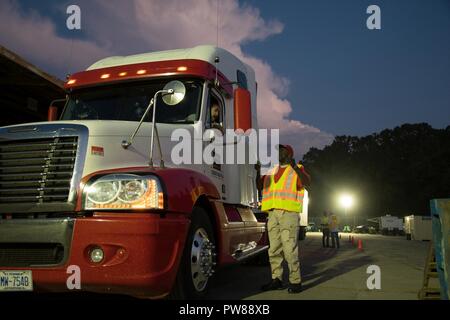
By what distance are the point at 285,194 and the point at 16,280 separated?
3308 mm

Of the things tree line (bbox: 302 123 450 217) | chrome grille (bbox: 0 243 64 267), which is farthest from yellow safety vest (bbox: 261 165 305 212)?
tree line (bbox: 302 123 450 217)

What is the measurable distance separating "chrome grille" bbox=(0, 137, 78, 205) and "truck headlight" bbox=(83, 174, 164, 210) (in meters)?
0.26

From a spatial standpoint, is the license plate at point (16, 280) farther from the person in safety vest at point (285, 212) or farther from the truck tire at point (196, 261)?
the person in safety vest at point (285, 212)

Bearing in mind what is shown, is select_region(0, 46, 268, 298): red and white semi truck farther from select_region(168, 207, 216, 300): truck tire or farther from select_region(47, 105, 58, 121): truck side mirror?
select_region(47, 105, 58, 121): truck side mirror

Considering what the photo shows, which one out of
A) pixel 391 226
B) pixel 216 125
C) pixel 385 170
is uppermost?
pixel 385 170

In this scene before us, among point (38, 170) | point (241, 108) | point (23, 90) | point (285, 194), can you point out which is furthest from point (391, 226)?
point (38, 170)

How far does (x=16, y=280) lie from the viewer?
11.5 ft

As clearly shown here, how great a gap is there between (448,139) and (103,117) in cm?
7938

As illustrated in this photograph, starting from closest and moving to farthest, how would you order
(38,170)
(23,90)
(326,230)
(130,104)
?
(38,170)
(130,104)
(23,90)
(326,230)

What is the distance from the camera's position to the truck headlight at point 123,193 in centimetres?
353

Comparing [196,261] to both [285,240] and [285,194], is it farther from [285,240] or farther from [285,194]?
[285,194]

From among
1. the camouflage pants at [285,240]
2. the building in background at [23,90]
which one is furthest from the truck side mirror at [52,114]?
the camouflage pants at [285,240]

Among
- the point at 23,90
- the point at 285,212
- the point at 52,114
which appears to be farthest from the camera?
the point at 23,90
